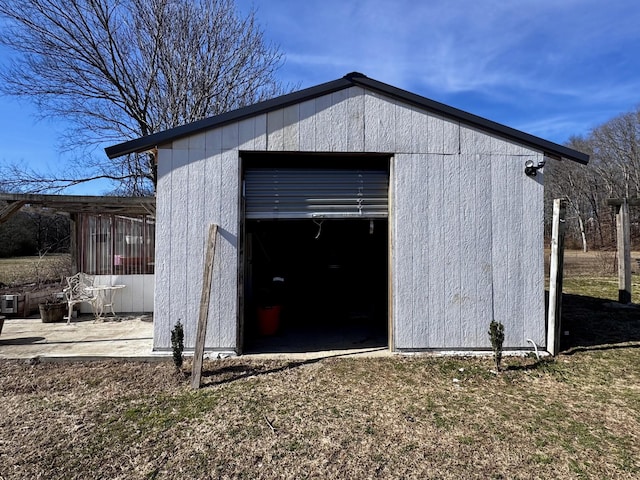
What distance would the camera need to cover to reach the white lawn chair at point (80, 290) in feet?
22.0

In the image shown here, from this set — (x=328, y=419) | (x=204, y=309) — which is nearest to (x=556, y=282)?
(x=328, y=419)

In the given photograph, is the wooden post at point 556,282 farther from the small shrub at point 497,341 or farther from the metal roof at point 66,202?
the metal roof at point 66,202

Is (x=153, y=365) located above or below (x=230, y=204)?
below

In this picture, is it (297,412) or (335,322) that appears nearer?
(297,412)

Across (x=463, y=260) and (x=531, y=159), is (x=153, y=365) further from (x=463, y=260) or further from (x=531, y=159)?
(x=531, y=159)

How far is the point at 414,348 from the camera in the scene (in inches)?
189

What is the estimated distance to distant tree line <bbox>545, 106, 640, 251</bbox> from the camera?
3590 centimetres

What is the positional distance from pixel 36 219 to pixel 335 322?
61.3ft

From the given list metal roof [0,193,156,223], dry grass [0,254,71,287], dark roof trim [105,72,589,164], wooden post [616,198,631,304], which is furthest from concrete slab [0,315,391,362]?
wooden post [616,198,631,304]

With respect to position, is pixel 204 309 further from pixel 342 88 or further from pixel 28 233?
pixel 28 233

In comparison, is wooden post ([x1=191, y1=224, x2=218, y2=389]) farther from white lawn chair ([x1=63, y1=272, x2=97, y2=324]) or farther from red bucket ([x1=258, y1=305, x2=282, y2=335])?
white lawn chair ([x1=63, y1=272, x2=97, y2=324])

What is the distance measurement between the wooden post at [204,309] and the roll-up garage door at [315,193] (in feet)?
2.34

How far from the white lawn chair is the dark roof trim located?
3.63 meters

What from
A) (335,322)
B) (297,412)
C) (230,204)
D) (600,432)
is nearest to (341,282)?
(335,322)
